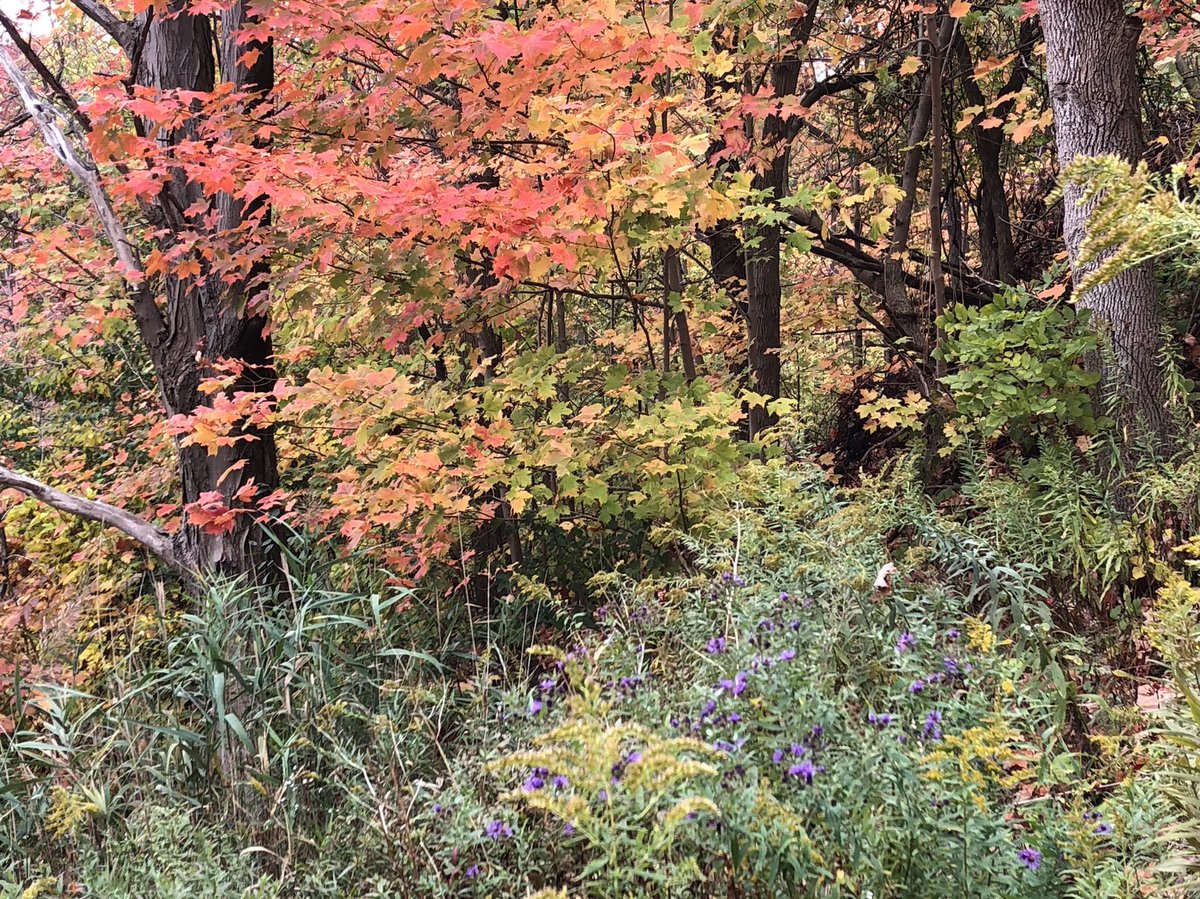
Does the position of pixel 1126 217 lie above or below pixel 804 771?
above

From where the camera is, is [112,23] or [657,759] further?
[112,23]

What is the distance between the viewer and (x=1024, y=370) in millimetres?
4301

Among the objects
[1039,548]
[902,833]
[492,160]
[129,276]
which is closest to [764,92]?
[492,160]

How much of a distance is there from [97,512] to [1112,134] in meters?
5.13

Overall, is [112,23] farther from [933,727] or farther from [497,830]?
[933,727]

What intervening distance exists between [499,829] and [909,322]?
4.82 metres

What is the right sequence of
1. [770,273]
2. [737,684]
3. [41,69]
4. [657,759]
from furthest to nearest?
[770,273] < [41,69] < [737,684] < [657,759]

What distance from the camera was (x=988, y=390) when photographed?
4383 mm

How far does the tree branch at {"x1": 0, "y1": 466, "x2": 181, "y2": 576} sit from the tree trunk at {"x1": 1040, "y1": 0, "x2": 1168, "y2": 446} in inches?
176

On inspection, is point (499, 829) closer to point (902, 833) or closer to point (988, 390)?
point (902, 833)

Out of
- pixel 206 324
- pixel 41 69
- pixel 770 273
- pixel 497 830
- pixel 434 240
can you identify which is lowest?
pixel 497 830

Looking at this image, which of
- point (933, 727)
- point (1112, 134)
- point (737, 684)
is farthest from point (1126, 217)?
point (1112, 134)

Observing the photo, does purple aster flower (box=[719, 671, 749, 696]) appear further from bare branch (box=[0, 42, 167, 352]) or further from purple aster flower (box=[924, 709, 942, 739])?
bare branch (box=[0, 42, 167, 352])

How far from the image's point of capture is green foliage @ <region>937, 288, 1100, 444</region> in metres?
4.20
